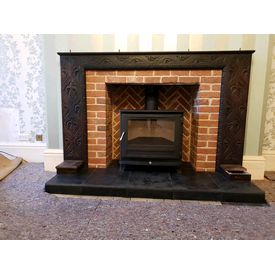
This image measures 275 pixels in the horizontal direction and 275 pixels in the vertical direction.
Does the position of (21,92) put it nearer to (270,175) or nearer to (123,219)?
(123,219)

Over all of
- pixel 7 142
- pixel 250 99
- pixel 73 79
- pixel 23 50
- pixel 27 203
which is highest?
pixel 23 50

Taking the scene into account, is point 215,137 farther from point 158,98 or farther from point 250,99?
point 158,98

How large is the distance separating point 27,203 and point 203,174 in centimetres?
139

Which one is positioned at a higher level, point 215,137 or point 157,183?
point 215,137

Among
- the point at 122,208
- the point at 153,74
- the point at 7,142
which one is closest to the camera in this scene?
the point at 122,208

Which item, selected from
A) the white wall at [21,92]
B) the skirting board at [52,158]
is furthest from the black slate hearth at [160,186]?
the white wall at [21,92]

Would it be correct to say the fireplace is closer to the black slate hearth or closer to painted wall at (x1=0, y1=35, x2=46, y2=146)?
the black slate hearth

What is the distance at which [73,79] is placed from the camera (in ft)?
6.23

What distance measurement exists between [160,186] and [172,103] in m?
0.92

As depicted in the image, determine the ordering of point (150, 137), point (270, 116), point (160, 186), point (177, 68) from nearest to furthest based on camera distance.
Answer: point (160, 186) < point (177, 68) < point (150, 137) < point (270, 116)

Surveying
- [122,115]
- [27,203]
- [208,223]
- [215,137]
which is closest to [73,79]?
[122,115]

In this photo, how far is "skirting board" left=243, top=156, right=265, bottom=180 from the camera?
1.99 metres

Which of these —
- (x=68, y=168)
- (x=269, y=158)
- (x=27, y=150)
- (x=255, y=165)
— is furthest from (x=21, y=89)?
(x=269, y=158)

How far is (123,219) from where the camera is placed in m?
1.29
